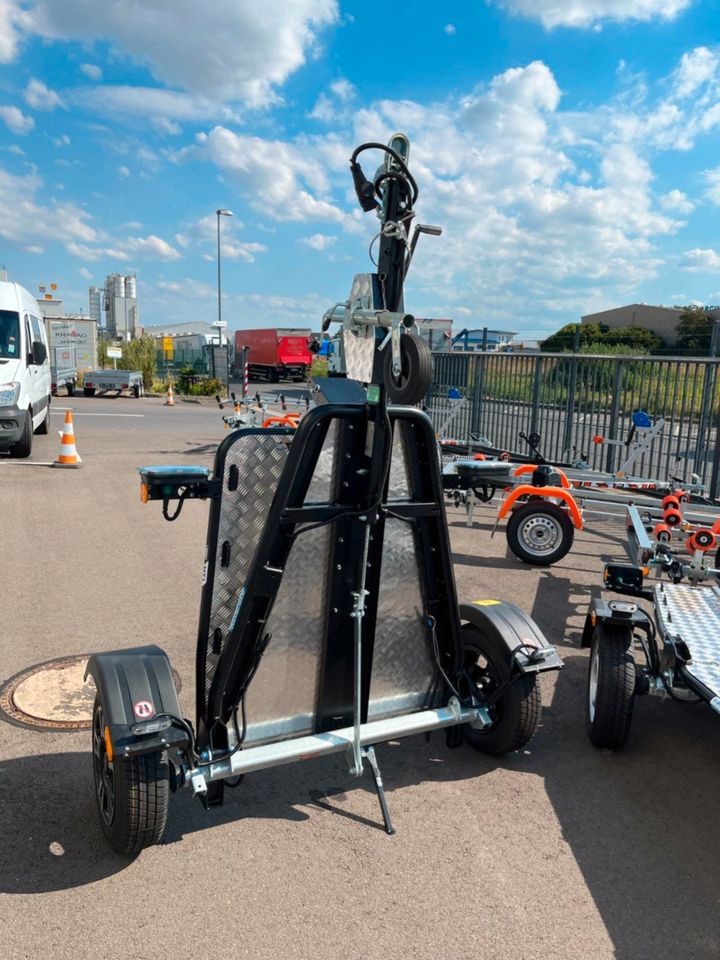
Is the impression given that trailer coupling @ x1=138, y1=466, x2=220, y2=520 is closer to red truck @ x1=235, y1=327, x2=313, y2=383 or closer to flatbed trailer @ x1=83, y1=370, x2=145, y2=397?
flatbed trailer @ x1=83, y1=370, x2=145, y2=397

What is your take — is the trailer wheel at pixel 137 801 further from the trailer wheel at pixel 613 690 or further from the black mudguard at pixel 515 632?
the trailer wheel at pixel 613 690

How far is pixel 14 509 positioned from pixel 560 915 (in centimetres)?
803

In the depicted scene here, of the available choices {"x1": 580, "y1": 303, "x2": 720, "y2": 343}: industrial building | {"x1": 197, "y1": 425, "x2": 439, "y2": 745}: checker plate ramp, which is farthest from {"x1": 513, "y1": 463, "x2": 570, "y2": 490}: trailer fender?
{"x1": 580, "y1": 303, "x2": 720, "y2": 343}: industrial building

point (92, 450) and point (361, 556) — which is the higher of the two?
point (361, 556)

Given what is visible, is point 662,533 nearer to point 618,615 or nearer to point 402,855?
point 618,615

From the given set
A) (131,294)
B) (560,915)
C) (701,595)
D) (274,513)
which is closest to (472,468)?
(274,513)

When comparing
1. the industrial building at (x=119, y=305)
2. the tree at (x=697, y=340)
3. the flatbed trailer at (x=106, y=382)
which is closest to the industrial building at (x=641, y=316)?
the tree at (x=697, y=340)

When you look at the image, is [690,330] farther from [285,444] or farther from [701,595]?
[285,444]

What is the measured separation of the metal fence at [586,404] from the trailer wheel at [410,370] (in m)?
7.54

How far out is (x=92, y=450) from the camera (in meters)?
14.0

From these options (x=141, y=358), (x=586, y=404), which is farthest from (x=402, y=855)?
(x=141, y=358)

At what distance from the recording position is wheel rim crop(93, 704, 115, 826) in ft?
9.41

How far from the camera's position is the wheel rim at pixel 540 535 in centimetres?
727

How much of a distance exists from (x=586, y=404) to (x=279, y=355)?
3381 cm
